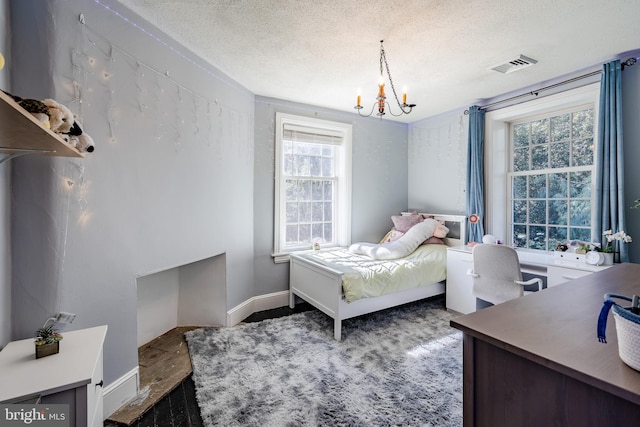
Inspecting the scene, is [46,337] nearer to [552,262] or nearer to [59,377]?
[59,377]

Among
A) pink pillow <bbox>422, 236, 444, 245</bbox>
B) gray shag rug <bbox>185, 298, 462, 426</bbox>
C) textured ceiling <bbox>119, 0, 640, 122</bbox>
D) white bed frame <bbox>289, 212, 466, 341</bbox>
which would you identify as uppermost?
textured ceiling <bbox>119, 0, 640, 122</bbox>

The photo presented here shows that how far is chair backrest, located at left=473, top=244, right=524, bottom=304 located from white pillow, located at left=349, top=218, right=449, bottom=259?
92 centimetres

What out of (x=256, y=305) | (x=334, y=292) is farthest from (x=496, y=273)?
(x=256, y=305)

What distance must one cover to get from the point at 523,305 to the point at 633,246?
216 cm

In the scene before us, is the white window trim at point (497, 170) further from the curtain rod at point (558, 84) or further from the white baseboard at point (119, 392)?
the white baseboard at point (119, 392)

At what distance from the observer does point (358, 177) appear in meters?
3.85

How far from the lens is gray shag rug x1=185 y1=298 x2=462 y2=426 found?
1.62 metres

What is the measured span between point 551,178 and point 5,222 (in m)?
4.28

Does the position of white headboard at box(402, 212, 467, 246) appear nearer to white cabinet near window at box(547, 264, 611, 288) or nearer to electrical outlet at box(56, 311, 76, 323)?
white cabinet near window at box(547, 264, 611, 288)

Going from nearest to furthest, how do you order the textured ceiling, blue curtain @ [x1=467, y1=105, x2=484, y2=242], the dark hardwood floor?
1. the dark hardwood floor
2. the textured ceiling
3. blue curtain @ [x1=467, y1=105, x2=484, y2=242]

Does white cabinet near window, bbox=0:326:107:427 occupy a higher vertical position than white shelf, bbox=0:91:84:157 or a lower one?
lower

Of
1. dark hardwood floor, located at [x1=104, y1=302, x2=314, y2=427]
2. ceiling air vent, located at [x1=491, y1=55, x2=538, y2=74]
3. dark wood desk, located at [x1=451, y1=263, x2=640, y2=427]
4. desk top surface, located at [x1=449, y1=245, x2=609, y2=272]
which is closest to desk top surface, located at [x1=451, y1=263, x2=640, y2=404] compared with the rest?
dark wood desk, located at [x1=451, y1=263, x2=640, y2=427]

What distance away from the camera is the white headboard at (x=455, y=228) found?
136 inches

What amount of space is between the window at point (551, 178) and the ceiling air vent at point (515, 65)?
85 centimetres
